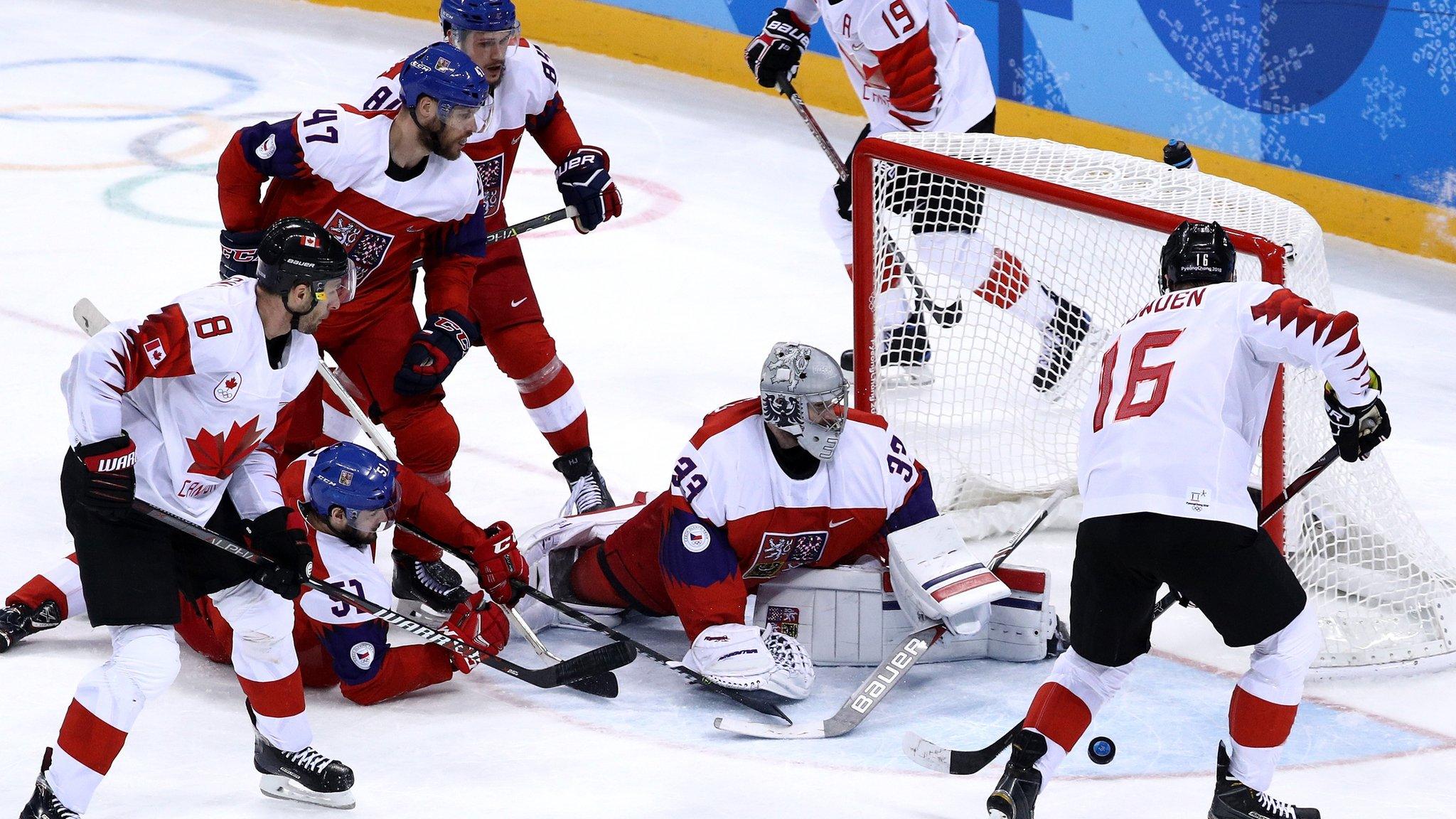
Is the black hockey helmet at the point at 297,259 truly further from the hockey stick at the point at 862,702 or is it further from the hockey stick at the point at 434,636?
the hockey stick at the point at 862,702

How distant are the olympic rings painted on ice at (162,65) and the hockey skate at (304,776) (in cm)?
529

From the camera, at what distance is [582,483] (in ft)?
15.1

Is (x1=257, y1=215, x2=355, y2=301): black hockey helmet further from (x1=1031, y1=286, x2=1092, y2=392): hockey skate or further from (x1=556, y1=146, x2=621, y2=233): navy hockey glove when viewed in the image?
(x1=1031, y1=286, x2=1092, y2=392): hockey skate

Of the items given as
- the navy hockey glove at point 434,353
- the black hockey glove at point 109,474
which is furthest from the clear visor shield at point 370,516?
the black hockey glove at point 109,474

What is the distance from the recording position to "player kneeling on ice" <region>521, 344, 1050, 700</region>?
12.1 feet

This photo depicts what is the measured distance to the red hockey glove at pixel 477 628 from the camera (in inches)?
145

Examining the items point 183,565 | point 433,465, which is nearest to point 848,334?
point 433,465

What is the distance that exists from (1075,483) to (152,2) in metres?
6.91

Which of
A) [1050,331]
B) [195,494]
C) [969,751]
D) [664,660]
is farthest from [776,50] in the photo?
[195,494]

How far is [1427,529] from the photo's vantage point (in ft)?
15.2

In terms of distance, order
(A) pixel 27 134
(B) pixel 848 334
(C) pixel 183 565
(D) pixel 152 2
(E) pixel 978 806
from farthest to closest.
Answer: (D) pixel 152 2 → (A) pixel 27 134 → (B) pixel 848 334 → (E) pixel 978 806 → (C) pixel 183 565

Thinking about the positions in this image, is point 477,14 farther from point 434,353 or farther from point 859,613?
point 859,613

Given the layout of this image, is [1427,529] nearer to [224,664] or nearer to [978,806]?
[978,806]

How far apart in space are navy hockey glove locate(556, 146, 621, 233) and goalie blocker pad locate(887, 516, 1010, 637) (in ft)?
4.26
